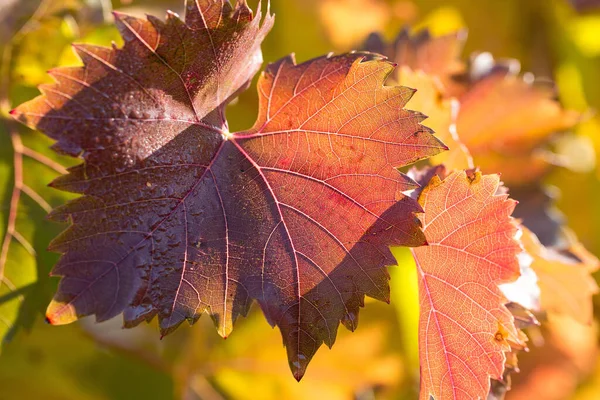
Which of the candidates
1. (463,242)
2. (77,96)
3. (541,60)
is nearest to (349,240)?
(463,242)

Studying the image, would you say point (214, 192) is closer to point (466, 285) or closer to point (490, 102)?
point (466, 285)

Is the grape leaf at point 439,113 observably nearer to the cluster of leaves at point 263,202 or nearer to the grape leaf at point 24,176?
the cluster of leaves at point 263,202

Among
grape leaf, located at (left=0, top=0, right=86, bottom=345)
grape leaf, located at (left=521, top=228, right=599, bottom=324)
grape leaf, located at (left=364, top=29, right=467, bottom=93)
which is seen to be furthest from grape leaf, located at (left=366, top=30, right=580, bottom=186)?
grape leaf, located at (left=0, top=0, right=86, bottom=345)

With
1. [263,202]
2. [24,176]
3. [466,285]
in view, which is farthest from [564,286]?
[24,176]

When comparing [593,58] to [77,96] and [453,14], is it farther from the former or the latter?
[77,96]

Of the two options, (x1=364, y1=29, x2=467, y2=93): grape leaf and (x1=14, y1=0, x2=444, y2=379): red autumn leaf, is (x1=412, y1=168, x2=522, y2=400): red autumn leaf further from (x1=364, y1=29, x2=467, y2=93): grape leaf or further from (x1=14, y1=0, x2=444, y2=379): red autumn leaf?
(x1=364, y1=29, x2=467, y2=93): grape leaf

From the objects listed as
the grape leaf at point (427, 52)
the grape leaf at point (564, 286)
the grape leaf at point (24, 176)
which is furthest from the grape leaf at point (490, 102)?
the grape leaf at point (24, 176)
